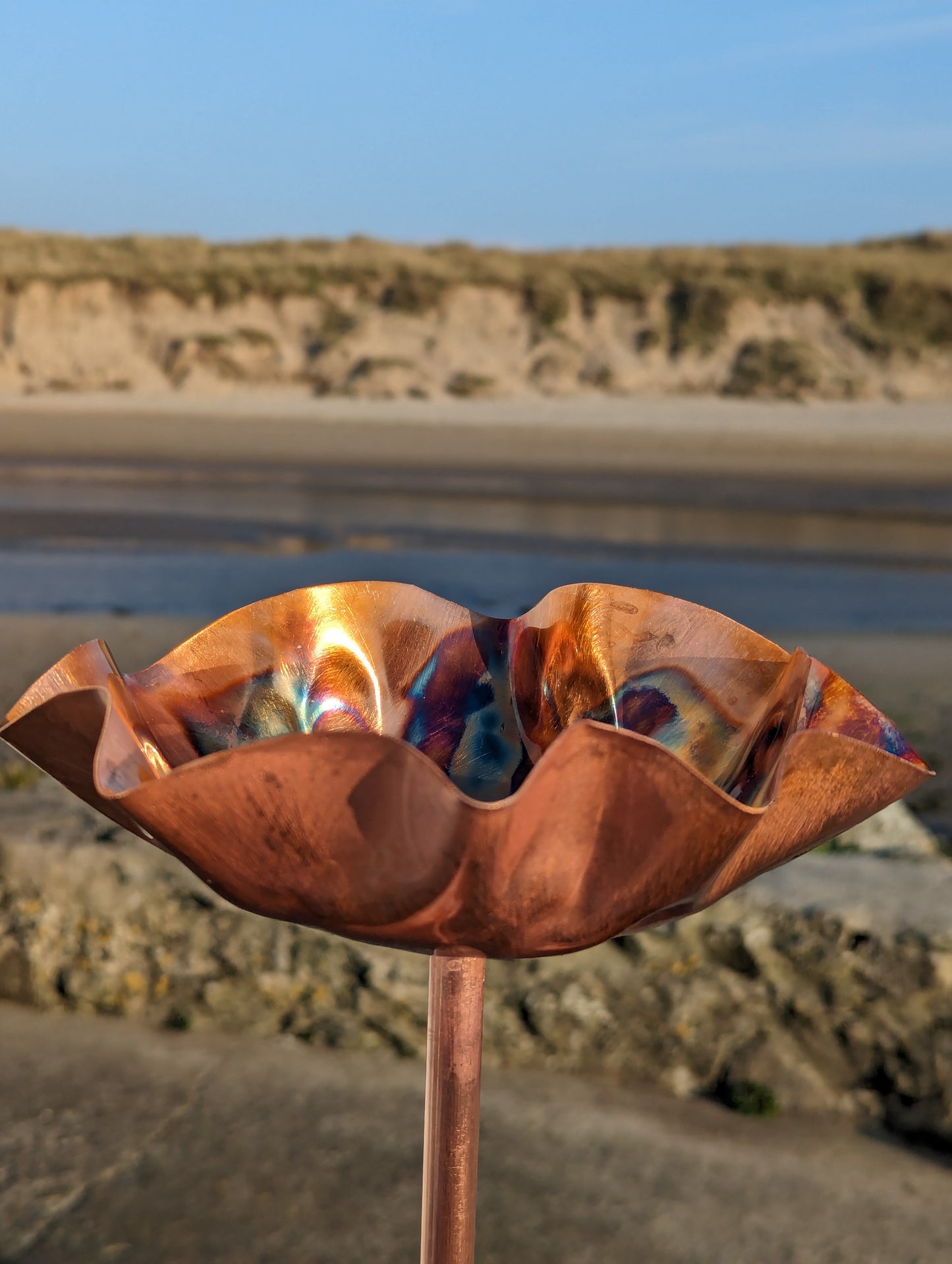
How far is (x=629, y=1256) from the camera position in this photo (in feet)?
6.64

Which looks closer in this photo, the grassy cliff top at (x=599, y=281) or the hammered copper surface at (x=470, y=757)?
the hammered copper surface at (x=470, y=757)

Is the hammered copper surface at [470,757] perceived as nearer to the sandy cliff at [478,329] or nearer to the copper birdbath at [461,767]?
the copper birdbath at [461,767]

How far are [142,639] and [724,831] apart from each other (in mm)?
6117

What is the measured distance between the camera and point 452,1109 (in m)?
1.49

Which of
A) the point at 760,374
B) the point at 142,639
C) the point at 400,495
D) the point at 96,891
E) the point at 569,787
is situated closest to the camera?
the point at 569,787

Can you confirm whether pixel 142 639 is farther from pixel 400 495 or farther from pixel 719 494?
pixel 719 494

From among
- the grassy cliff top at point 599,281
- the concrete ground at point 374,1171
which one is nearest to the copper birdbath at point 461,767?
the concrete ground at point 374,1171

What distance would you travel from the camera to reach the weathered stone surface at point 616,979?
7.81 ft

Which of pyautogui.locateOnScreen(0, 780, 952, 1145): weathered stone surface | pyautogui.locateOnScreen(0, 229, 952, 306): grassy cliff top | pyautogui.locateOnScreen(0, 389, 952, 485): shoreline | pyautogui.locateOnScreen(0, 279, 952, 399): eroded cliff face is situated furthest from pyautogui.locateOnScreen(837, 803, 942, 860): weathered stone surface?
pyautogui.locateOnScreen(0, 229, 952, 306): grassy cliff top

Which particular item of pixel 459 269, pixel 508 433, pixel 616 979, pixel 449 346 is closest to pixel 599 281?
pixel 459 269

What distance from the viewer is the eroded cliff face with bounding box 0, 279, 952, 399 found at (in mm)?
36344

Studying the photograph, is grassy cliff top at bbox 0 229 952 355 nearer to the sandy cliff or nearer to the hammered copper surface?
the sandy cliff

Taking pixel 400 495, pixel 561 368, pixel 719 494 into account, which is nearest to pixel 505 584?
pixel 400 495

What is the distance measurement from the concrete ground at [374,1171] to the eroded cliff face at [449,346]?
32467 mm
